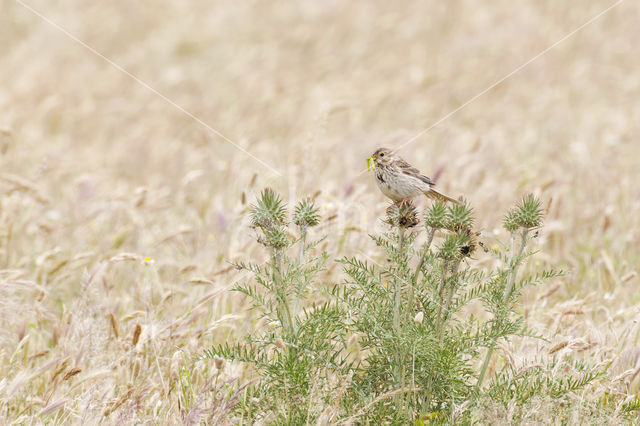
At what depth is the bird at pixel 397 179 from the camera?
392 cm

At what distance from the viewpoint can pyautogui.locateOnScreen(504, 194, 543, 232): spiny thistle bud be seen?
123 inches

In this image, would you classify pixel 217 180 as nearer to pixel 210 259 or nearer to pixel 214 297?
pixel 210 259

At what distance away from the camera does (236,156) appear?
323 inches

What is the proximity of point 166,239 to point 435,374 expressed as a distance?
3.07 m

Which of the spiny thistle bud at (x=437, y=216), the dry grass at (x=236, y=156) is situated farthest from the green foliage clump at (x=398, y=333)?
the dry grass at (x=236, y=156)

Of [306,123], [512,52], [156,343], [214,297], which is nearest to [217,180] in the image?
[306,123]

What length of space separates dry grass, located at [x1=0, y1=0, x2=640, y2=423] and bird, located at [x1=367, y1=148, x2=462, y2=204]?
1.53 feet

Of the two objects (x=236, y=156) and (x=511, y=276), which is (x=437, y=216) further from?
(x=236, y=156)

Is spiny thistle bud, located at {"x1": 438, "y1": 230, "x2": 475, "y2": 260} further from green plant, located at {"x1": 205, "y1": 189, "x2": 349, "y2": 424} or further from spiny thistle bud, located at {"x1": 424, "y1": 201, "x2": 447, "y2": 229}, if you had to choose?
green plant, located at {"x1": 205, "y1": 189, "x2": 349, "y2": 424}

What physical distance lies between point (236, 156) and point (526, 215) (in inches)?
212

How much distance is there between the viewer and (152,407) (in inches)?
153

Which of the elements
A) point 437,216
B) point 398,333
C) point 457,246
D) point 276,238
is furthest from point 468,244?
point 276,238

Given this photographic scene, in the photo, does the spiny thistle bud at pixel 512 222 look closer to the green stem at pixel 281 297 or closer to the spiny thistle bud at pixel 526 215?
the spiny thistle bud at pixel 526 215

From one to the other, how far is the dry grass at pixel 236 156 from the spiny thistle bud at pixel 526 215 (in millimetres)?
574
